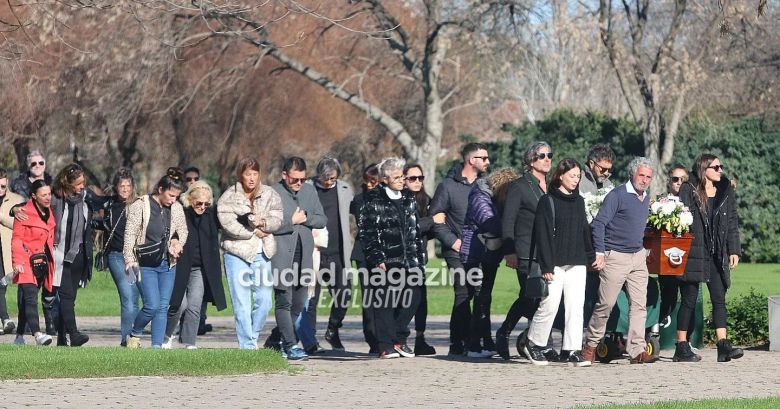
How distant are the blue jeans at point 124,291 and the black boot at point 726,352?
18.1 ft

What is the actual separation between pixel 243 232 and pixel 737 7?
50.1 ft

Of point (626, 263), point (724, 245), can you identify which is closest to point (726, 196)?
point (724, 245)

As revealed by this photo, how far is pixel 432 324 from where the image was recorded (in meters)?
18.1

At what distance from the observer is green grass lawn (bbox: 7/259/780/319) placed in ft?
66.8

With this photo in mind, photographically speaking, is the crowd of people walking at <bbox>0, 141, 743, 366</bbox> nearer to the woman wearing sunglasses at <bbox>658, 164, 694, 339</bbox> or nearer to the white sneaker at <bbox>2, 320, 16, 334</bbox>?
the woman wearing sunglasses at <bbox>658, 164, 694, 339</bbox>

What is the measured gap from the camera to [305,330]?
13.8 meters

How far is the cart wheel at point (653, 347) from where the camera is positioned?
41.7ft

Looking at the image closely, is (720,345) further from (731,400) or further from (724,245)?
(731,400)

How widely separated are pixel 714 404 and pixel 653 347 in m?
3.68

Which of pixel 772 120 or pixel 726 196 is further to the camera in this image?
pixel 772 120

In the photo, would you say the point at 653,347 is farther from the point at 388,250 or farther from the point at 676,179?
the point at 388,250

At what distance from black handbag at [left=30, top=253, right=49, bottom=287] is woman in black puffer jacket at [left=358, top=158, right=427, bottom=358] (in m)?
3.10

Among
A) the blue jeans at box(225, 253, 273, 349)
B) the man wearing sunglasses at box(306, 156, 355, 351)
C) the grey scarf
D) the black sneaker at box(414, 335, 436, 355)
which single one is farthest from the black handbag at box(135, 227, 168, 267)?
the black sneaker at box(414, 335, 436, 355)

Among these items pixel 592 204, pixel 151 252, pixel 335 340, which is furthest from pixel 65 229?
pixel 592 204
